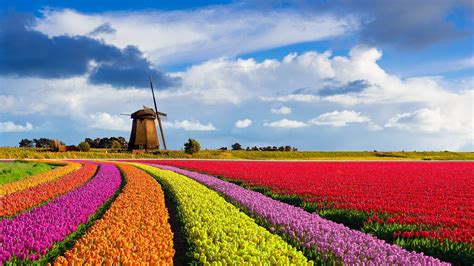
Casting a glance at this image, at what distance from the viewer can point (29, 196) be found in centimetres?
1706

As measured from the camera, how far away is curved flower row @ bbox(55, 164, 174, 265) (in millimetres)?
7129

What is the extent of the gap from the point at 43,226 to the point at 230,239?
4.63 m

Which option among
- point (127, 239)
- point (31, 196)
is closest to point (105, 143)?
point (31, 196)

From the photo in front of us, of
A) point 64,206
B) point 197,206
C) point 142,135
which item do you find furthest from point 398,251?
point 142,135

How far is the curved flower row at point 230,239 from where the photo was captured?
7.30 meters

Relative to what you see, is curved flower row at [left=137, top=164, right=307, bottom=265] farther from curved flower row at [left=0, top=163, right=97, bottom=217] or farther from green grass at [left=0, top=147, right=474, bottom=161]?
green grass at [left=0, top=147, right=474, bottom=161]

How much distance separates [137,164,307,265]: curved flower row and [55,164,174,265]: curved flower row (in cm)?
64

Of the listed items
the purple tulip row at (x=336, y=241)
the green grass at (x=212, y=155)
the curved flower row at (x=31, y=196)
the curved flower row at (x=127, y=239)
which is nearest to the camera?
the curved flower row at (x=127, y=239)

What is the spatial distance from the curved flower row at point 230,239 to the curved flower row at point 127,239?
64cm

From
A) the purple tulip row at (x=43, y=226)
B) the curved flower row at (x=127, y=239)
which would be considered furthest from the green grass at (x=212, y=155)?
the curved flower row at (x=127, y=239)

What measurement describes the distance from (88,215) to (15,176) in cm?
1767

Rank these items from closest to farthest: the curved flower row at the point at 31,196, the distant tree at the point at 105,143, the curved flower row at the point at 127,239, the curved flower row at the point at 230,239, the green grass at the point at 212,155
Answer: the curved flower row at the point at 127,239 → the curved flower row at the point at 230,239 → the curved flower row at the point at 31,196 → the green grass at the point at 212,155 → the distant tree at the point at 105,143

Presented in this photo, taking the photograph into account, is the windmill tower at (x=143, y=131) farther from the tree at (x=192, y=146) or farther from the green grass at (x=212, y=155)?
the tree at (x=192, y=146)

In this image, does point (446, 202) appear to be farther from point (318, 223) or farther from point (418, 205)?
point (318, 223)
